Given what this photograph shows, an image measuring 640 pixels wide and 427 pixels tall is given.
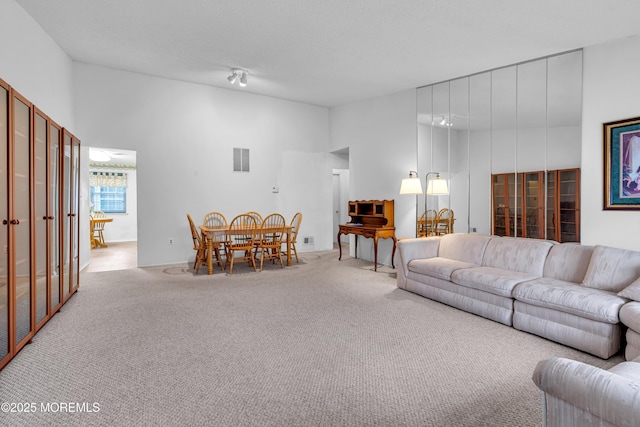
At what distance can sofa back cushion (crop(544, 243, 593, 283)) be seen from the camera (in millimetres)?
3141

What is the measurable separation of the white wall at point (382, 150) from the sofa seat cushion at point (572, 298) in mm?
2849

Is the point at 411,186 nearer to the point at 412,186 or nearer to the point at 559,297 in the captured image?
the point at 412,186

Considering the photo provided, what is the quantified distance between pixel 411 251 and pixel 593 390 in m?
3.19

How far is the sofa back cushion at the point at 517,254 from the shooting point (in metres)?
3.45

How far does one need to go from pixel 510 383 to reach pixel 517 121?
345 cm

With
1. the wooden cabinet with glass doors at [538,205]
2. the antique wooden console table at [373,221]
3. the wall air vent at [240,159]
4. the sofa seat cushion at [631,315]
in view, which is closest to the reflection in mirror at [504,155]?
the wooden cabinet with glass doors at [538,205]

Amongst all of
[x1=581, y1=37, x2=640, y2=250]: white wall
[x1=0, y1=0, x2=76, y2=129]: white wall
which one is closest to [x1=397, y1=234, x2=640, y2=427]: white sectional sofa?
[x1=581, y1=37, x2=640, y2=250]: white wall

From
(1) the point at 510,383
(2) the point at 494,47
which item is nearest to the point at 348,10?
(2) the point at 494,47

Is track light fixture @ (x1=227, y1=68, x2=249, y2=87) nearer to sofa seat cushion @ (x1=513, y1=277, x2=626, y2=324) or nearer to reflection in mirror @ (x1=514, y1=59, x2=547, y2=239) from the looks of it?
reflection in mirror @ (x1=514, y1=59, x2=547, y2=239)

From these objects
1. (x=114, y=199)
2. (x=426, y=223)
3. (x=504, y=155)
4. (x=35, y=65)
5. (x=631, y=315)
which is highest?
(x=35, y=65)

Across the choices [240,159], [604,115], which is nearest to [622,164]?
[604,115]

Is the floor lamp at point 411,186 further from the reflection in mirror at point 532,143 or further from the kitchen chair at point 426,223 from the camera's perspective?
the reflection in mirror at point 532,143

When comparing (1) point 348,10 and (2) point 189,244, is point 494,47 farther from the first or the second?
(2) point 189,244

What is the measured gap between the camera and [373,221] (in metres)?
6.42
